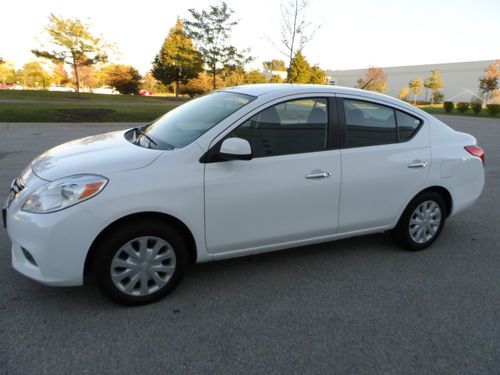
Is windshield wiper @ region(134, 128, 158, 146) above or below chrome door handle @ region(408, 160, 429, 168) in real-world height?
above

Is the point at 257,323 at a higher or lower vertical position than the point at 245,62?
lower

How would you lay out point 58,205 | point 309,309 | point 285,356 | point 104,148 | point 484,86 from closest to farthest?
point 285,356, point 58,205, point 309,309, point 104,148, point 484,86

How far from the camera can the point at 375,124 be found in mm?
3811

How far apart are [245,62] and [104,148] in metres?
27.3

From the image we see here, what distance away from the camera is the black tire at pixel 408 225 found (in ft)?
13.3

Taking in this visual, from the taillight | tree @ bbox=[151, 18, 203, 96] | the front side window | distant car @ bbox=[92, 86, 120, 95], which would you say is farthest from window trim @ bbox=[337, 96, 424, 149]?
distant car @ bbox=[92, 86, 120, 95]

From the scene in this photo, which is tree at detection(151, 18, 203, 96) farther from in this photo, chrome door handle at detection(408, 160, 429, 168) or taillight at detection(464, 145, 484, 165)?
chrome door handle at detection(408, 160, 429, 168)

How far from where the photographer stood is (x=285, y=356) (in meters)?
2.50

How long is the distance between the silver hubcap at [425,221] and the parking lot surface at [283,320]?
0.20 m

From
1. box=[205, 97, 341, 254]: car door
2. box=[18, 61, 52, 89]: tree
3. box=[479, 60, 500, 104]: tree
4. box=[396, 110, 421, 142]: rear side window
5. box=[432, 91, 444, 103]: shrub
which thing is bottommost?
box=[205, 97, 341, 254]: car door

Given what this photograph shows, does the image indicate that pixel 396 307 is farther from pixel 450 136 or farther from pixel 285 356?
pixel 450 136

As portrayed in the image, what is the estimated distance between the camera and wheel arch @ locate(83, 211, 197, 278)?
280cm

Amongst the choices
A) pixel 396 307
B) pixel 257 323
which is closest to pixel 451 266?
pixel 396 307

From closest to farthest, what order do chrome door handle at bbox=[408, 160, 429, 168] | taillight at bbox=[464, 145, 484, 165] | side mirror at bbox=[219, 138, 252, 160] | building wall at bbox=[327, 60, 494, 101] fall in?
side mirror at bbox=[219, 138, 252, 160] → chrome door handle at bbox=[408, 160, 429, 168] → taillight at bbox=[464, 145, 484, 165] → building wall at bbox=[327, 60, 494, 101]
